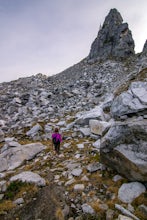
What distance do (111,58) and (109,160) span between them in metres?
37.4

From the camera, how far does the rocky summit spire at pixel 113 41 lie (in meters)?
44.2

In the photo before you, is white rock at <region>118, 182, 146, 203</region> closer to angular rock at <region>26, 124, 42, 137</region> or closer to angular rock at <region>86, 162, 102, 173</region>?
angular rock at <region>86, 162, 102, 173</region>

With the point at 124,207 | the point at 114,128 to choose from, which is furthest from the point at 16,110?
the point at 124,207

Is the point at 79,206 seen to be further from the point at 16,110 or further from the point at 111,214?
the point at 16,110

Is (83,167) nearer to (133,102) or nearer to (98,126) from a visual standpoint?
(133,102)

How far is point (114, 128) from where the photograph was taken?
898 cm

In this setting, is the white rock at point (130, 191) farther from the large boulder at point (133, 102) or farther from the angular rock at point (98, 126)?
the angular rock at point (98, 126)

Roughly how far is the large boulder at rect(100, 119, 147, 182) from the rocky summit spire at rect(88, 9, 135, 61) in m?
37.1

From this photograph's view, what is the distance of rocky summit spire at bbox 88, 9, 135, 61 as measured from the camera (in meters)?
44.2

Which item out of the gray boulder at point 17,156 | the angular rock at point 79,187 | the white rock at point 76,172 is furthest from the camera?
the gray boulder at point 17,156

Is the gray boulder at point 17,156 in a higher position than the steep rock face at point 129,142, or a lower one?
lower

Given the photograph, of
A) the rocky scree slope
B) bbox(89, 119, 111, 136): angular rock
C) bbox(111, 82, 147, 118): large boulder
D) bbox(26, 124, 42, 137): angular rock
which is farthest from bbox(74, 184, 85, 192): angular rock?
bbox(26, 124, 42, 137): angular rock

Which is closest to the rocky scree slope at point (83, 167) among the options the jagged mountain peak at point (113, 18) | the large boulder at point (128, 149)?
the large boulder at point (128, 149)

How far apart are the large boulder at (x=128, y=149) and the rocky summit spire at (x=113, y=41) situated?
37.1m
